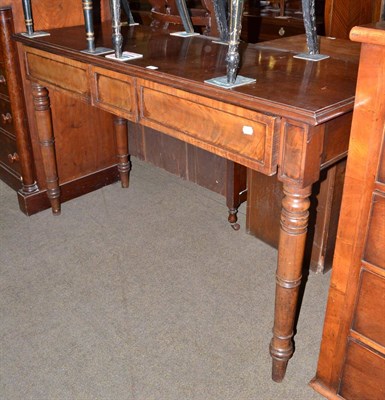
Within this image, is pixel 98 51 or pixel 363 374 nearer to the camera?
pixel 363 374

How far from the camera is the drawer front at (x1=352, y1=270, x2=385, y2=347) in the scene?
4.56ft

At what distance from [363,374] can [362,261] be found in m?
0.38

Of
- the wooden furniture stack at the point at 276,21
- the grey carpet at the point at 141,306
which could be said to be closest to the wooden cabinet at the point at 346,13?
the wooden furniture stack at the point at 276,21

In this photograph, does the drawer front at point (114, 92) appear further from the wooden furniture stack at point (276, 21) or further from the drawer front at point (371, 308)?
the wooden furniture stack at point (276, 21)

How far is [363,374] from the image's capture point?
1.53 metres

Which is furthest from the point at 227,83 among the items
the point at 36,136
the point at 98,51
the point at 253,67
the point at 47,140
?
the point at 36,136

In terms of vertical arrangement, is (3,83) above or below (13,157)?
above

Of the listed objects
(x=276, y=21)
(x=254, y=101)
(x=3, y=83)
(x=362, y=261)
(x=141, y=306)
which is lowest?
(x=141, y=306)

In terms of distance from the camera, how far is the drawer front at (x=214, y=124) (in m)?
1.43

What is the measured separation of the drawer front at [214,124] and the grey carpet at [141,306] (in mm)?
786

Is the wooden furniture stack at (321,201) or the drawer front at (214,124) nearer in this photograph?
the drawer front at (214,124)

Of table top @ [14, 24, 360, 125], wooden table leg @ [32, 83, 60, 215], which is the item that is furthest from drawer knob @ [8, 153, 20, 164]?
table top @ [14, 24, 360, 125]

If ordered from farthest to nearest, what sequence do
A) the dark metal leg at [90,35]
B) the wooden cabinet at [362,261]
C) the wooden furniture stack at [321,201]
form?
the wooden furniture stack at [321,201] < the dark metal leg at [90,35] < the wooden cabinet at [362,261]

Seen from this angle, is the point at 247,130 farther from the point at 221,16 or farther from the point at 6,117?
the point at 6,117
